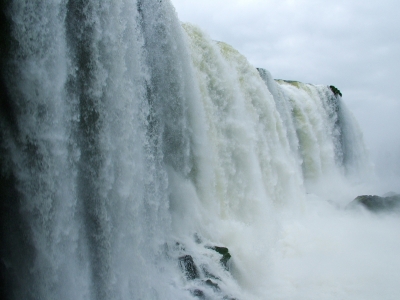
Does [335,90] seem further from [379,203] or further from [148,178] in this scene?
[148,178]

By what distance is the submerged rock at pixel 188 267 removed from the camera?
5.43 metres

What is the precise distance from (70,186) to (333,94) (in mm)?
16502

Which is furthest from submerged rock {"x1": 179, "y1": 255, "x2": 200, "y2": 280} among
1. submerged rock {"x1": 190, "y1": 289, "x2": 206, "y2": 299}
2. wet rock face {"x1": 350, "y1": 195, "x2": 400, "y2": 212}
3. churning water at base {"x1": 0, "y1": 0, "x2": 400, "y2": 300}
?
wet rock face {"x1": 350, "y1": 195, "x2": 400, "y2": 212}

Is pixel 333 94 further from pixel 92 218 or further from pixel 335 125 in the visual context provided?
pixel 92 218

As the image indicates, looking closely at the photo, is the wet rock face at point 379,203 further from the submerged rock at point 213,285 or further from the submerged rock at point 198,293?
the submerged rock at point 198,293

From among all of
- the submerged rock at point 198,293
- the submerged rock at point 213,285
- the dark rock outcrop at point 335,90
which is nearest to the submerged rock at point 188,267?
the submerged rock at point 213,285

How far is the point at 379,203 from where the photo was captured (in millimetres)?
11883

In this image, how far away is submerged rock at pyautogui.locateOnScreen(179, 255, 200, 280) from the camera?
5.43m

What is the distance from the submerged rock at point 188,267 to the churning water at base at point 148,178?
0.07ft

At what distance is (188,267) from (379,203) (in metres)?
8.55

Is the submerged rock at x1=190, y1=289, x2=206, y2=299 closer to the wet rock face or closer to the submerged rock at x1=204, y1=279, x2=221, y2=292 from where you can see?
the submerged rock at x1=204, y1=279, x2=221, y2=292

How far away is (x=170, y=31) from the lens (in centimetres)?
661

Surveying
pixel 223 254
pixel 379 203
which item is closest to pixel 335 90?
pixel 379 203

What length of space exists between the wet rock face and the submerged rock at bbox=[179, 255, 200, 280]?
8121 mm
